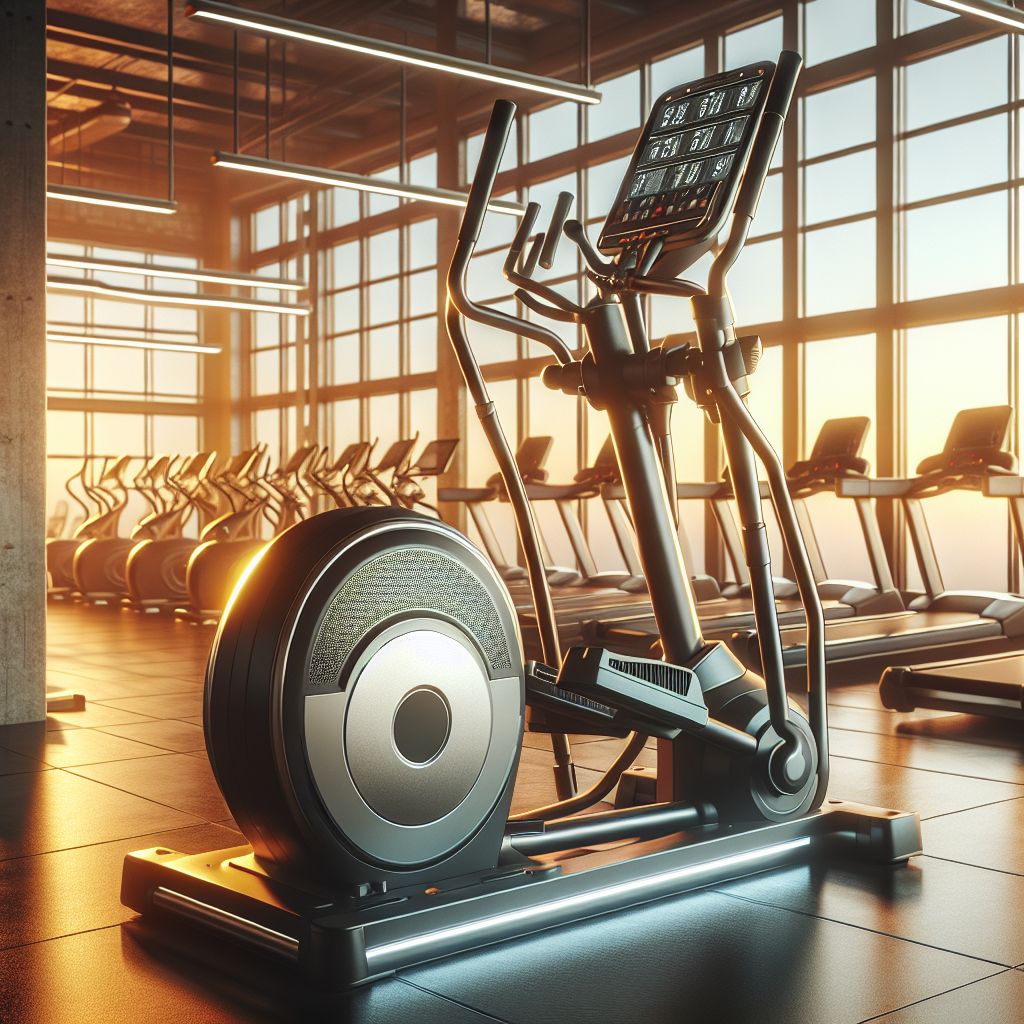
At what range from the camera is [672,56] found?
10.7 m

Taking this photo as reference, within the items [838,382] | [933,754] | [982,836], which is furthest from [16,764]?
[838,382]

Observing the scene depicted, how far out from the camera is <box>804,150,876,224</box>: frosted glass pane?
30.0ft

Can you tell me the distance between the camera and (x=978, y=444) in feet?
21.4

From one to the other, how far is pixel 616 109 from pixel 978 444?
19.6 ft

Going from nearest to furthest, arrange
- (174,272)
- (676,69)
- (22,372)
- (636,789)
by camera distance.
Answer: (636,789)
(22,372)
(174,272)
(676,69)

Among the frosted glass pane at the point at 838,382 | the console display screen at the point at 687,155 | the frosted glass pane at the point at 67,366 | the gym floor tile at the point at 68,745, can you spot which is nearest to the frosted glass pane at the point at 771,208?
the frosted glass pane at the point at 838,382

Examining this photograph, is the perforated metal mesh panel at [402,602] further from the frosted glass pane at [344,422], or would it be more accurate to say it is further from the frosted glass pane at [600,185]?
the frosted glass pane at [344,422]

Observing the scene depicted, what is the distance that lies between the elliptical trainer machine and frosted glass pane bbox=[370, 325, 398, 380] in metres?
11.7

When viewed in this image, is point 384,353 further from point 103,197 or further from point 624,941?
point 624,941

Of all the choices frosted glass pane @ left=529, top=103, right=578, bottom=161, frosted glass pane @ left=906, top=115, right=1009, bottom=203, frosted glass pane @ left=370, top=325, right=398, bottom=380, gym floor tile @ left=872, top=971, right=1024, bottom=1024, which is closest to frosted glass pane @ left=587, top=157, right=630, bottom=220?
frosted glass pane @ left=529, top=103, right=578, bottom=161

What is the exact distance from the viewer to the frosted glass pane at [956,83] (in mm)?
8297

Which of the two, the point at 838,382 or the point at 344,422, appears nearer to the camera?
the point at 838,382

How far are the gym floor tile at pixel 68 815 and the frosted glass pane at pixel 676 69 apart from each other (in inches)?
351

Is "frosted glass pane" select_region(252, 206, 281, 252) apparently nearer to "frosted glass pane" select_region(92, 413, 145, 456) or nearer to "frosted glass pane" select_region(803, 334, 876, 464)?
"frosted glass pane" select_region(92, 413, 145, 456)
